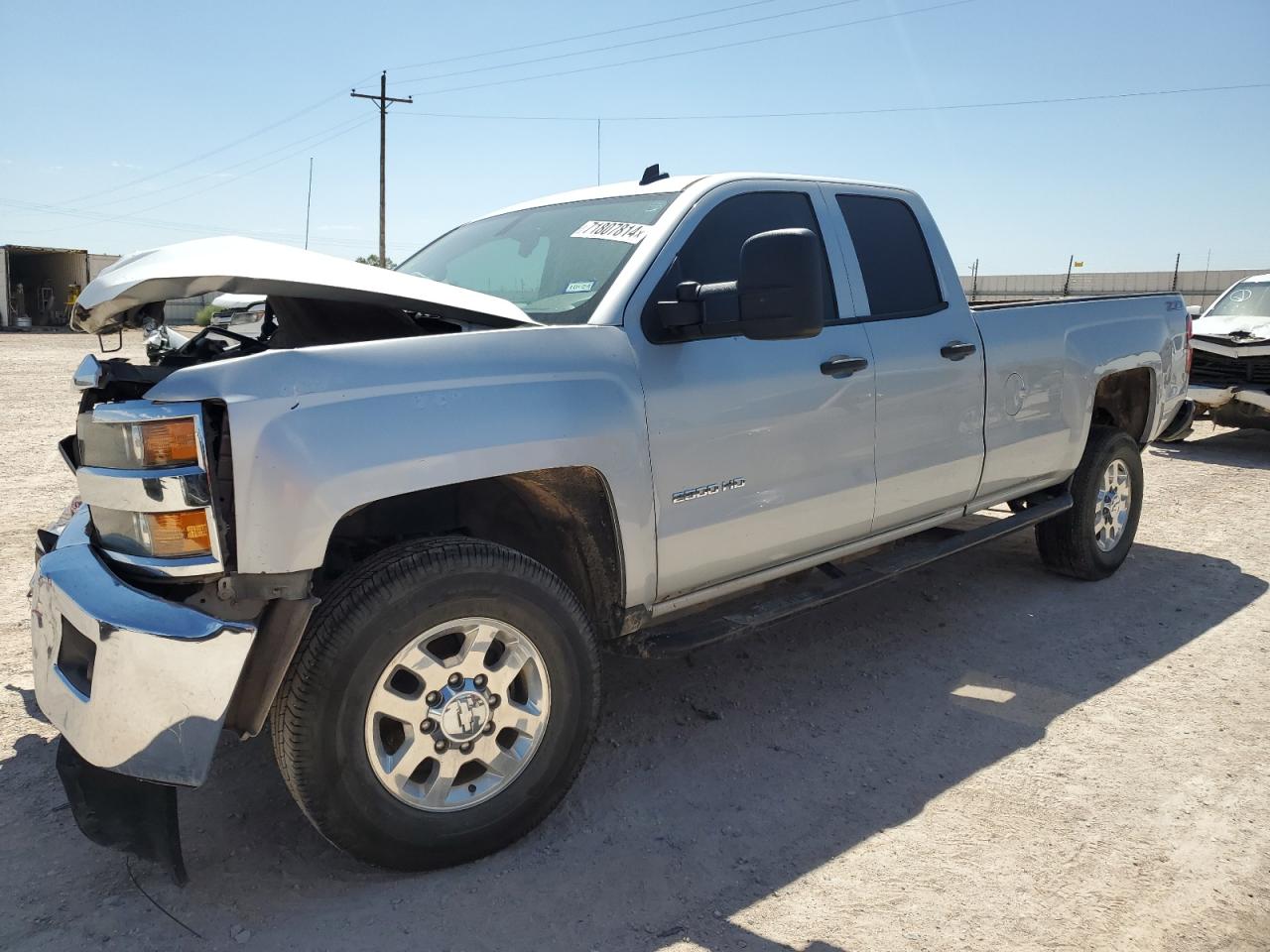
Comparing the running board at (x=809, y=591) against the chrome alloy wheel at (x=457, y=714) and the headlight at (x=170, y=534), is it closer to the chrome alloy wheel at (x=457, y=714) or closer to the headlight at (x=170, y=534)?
the chrome alloy wheel at (x=457, y=714)

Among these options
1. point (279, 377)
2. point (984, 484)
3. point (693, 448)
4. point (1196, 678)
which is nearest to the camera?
point (279, 377)

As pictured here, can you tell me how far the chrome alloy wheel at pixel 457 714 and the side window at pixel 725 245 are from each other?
43.8 inches

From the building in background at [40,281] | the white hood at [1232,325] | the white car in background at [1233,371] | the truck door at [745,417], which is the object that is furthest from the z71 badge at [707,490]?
the building in background at [40,281]

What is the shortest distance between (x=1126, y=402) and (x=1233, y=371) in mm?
5353

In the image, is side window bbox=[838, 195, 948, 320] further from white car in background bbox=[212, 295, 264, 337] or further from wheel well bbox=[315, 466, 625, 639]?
white car in background bbox=[212, 295, 264, 337]

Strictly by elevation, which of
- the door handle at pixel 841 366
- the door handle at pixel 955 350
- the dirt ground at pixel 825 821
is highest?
the door handle at pixel 955 350

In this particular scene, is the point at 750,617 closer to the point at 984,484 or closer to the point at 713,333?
the point at 713,333

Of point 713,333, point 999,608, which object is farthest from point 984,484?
point 713,333

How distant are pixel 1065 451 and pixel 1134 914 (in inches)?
113

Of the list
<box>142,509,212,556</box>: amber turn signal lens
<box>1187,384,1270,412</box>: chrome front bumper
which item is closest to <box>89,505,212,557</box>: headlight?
<box>142,509,212,556</box>: amber turn signal lens

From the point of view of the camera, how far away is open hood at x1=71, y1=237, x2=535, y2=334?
258 cm

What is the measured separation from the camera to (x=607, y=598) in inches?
126

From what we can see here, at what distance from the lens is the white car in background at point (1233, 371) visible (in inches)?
384

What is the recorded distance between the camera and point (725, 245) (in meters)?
3.56
